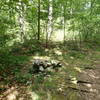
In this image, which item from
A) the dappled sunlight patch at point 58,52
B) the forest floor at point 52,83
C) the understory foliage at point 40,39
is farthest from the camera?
the dappled sunlight patch at point 58,52

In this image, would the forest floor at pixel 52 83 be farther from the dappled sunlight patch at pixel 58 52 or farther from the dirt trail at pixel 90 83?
the dappled sunlight patch at pixel 58 52

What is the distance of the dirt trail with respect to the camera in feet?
14.0

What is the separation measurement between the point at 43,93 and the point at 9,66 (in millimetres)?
2212

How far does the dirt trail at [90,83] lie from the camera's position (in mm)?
4254

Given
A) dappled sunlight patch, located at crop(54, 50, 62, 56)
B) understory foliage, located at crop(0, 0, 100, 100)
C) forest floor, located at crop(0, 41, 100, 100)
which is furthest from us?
dappled sunlight patch, located at crop(54, 50, 62, 56)

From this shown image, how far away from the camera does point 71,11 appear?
10.2 metres

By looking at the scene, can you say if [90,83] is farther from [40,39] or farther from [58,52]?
[40,39]

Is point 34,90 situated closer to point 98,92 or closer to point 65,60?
point 98,92

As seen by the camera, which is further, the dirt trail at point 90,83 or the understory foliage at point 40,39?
the understory foliage at point 40,39

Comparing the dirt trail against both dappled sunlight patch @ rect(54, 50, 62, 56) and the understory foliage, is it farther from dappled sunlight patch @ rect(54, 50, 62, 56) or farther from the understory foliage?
dappled sunlight patch @ rect(54, 50, 62, 56)

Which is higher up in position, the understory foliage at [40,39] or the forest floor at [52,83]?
the understory foliage at [40,39]

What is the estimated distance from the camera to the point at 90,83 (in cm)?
504

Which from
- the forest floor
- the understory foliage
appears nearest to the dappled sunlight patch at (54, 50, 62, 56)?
the understory foliage

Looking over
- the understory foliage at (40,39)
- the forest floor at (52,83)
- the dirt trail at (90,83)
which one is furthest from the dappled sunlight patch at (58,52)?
the dirt trail at (90,83)
